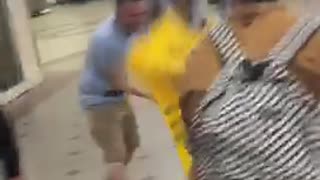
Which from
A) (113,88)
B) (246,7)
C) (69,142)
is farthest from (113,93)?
(246,7)

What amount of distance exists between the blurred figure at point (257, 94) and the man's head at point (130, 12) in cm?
134

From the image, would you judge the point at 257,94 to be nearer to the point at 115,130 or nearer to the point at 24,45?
the point at 115,130

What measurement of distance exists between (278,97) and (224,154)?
0.15m

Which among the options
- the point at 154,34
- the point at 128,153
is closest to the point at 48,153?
the point at 128,153

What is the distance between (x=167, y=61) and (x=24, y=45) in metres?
5.10

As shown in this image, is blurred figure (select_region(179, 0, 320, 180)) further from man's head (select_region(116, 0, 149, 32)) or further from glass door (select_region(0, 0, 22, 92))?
glass door (select_region(0, 0, 22, 92))

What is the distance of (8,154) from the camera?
2.46m

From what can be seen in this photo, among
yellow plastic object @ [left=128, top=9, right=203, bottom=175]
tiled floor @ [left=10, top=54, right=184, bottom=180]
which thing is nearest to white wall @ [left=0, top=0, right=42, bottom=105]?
tiled floor @ [left=10, top=54, right=184, bottom=180]

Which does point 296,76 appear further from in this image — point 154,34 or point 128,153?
point 128,153

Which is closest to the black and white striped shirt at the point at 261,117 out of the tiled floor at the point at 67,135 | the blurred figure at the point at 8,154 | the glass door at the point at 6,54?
the blurred figure at the point at 8,154

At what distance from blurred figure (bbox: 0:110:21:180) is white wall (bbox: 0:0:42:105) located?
352 cm

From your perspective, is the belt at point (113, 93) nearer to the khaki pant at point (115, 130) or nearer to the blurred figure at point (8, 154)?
the khaki pant at point (115, 130)

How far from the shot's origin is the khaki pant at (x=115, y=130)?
311 centimetres

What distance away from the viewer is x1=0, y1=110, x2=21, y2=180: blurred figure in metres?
2.36
